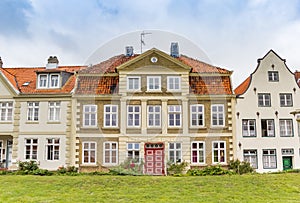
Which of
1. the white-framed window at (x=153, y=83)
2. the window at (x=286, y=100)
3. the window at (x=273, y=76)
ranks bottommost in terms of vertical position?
the window at (x=286, y=100)

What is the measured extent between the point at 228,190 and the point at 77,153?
1332cm

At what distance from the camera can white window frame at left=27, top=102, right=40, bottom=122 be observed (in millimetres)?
28594

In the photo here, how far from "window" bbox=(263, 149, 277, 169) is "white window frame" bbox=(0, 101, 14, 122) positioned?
19.2 meters

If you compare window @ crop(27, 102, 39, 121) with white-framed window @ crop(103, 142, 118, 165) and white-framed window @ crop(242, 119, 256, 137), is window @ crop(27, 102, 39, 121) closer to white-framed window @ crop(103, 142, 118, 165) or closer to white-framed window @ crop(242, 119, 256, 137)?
white-framed window @ crop(103, 142, 118, 165)

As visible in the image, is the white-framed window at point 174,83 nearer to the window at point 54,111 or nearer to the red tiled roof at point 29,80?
the red tiled roof at point 29,80

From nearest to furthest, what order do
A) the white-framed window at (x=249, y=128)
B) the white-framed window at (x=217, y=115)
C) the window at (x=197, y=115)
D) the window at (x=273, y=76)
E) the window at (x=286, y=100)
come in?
1. the window at (x=197, y=115)
2. the white-framed window at (x=217, y=115)
3. the white-framed window at (x=249, y=128)
4. the window at (x=286, y=100)
5. the window at (x=273, y=76)

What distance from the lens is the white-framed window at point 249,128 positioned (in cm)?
2909

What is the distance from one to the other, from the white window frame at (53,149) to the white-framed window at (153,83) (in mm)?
7798

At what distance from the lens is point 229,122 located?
2861cm

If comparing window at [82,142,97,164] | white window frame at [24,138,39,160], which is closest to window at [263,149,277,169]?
window at [82,142,97,164]

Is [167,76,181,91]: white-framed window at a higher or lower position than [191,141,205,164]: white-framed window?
higher

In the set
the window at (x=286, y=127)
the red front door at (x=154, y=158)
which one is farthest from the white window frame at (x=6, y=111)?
the window at (x=286, y=127)

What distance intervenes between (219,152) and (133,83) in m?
8.12

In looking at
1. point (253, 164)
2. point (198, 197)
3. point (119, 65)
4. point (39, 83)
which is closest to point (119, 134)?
point (119, 65)
